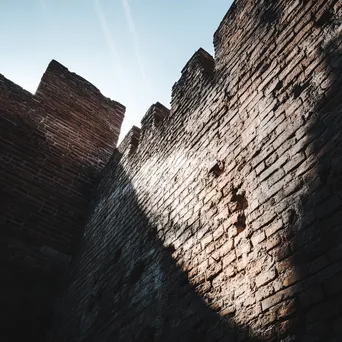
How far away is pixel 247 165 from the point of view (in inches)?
92.7

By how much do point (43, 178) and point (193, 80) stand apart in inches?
109

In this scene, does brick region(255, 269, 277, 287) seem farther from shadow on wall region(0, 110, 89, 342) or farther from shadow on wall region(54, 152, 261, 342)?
shadow on wall region(0, 110, 89, 342)

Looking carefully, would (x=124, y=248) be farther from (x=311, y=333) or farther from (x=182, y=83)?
A: (x=311, y=333)

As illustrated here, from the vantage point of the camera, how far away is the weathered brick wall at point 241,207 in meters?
1.68

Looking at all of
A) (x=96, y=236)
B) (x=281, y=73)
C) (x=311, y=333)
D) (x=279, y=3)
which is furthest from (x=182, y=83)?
(x=311, y=333)

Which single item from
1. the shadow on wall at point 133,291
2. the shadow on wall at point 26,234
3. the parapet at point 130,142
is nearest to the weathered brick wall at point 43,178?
the shadow on wall at point 26,234

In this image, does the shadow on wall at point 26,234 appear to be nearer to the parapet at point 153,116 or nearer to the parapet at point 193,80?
the parapet at point 153,116

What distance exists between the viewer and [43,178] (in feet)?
16.8

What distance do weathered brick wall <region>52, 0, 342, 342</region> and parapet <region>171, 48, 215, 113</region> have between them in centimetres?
2

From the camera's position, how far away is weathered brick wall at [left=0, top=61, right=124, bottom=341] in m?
4.14

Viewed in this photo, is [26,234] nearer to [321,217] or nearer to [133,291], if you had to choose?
[133,291]

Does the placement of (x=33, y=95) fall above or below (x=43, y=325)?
above

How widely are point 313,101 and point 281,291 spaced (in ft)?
3.64

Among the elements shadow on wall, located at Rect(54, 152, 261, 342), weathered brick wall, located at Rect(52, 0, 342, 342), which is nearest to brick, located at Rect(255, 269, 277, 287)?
weathered brick wall, located at Rect(52, 0, 342, 342)
